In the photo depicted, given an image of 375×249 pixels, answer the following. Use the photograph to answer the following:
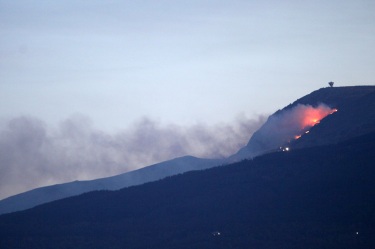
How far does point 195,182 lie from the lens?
128 meters

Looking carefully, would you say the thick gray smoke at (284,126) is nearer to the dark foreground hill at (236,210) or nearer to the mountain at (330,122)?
the mountain at (330,122)

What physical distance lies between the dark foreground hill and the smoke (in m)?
29.7

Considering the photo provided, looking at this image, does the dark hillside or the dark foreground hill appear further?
the dark hillside

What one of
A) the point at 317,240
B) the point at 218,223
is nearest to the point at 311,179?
Result: the point at 218,223

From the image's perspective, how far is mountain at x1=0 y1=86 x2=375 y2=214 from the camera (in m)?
138

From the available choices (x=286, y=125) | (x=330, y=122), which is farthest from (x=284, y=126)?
(x=330, y=122)

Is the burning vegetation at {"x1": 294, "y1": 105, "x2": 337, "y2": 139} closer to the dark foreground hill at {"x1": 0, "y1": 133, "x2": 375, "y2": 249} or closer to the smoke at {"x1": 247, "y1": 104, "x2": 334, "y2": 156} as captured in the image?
the smoke at {"x1": 247, "y1": 104, "x2": 334, "y2": 156}

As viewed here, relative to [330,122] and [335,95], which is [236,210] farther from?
[335,95]

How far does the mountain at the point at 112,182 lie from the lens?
17700cm

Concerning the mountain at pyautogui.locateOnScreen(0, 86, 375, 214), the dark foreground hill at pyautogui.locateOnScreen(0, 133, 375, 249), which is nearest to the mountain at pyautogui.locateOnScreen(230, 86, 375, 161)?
the mountain at pyautogui.locateOnScreen(0, 86, 375, 214)

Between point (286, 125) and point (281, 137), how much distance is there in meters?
4.07

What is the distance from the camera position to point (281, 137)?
163875 millimetres

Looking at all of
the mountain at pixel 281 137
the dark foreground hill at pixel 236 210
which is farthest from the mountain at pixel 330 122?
the dark foreground hill at pixel 236 210

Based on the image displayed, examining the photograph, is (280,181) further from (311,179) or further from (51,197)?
(51,197)
